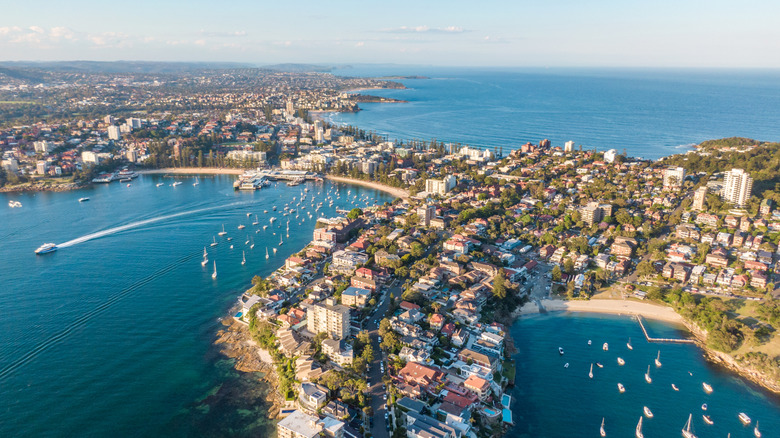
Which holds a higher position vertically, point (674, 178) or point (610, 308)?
point (674, 178)

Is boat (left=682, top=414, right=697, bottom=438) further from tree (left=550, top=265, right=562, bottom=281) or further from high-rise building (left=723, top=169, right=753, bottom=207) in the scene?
high-rise building (left=723, top=169, right=753, bottom=207)

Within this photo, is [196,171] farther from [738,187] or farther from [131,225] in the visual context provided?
[738,187]

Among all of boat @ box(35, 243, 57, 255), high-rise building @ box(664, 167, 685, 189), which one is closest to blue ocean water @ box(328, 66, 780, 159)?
high-rise building @ box(664, 167, 685, 189)

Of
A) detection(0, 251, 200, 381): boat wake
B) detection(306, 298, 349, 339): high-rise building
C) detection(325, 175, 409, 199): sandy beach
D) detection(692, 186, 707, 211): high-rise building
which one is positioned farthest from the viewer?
A: detection(325, 175, 409, 199): sandy beach

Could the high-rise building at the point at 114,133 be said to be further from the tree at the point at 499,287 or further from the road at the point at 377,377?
the tree at the point at 499,287

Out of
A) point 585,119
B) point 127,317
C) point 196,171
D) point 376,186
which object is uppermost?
point 585,119

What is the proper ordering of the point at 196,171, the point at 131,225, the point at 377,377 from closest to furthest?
the point at 377,377 → the point at 131,225 → the point at 196,171

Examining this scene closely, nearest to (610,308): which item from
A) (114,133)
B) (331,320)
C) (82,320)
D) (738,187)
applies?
(331,320)

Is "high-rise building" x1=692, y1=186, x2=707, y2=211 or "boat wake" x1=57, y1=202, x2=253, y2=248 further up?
"high-rise building" x1=692, y1=186, x2=707, y2=211
